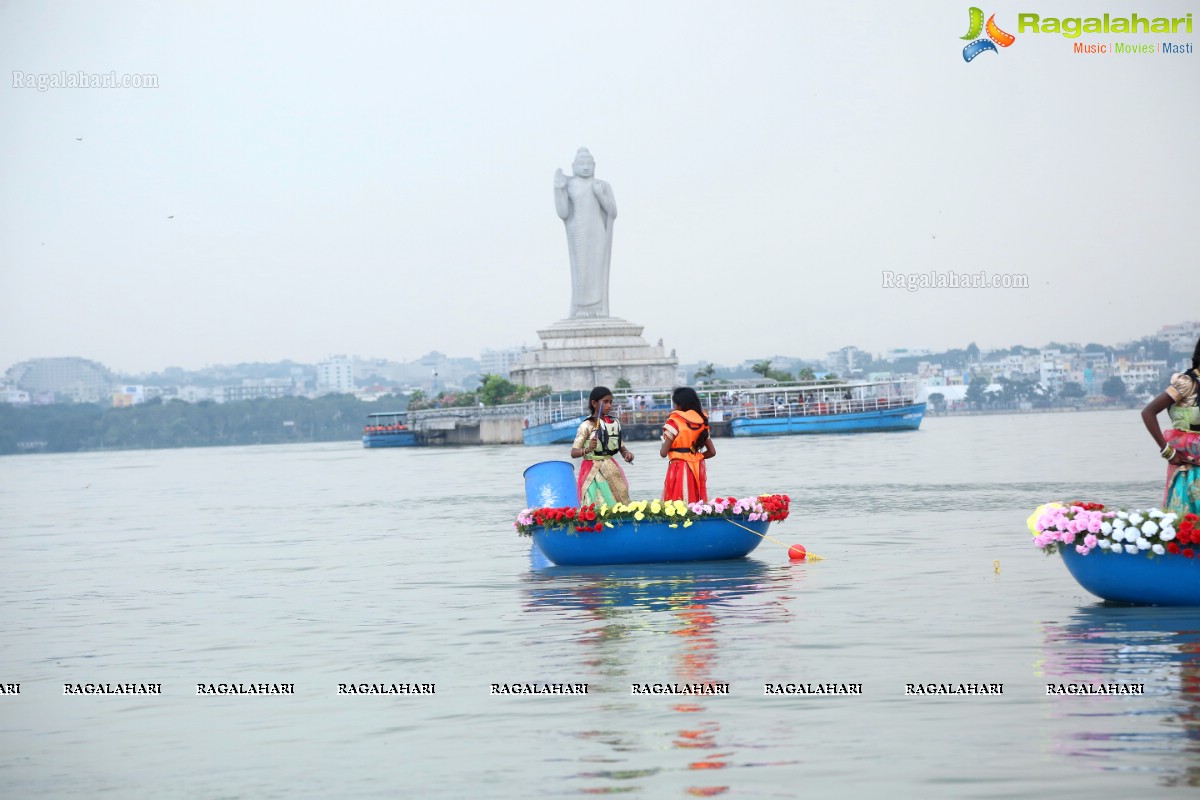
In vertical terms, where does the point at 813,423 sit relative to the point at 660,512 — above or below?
above

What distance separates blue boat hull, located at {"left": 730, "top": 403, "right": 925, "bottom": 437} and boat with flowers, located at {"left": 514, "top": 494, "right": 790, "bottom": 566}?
244 ft

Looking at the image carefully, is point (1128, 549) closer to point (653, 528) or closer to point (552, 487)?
point (653, 528)

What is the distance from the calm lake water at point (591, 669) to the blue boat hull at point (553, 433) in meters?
57.7

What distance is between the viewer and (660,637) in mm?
14305

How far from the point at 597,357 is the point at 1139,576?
3617 inches

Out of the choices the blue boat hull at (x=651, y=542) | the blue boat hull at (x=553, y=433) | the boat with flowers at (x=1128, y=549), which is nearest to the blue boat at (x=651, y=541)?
the blue boat hull at (x=651, y=542)

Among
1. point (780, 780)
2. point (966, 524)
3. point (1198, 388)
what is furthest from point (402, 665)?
point (966, 524)

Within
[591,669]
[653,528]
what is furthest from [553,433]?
[591,669]

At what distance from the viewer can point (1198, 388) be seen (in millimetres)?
14477

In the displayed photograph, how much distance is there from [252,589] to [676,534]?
17.4 feet

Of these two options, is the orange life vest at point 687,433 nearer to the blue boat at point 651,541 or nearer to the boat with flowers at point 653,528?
the boat with flowers at point 653,528

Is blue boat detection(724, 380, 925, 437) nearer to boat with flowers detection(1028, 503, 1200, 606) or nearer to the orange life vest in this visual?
the orange life vest

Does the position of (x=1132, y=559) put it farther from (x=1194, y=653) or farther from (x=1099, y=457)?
(x=1099, y=457)

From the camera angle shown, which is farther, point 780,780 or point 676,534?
point 676,534
